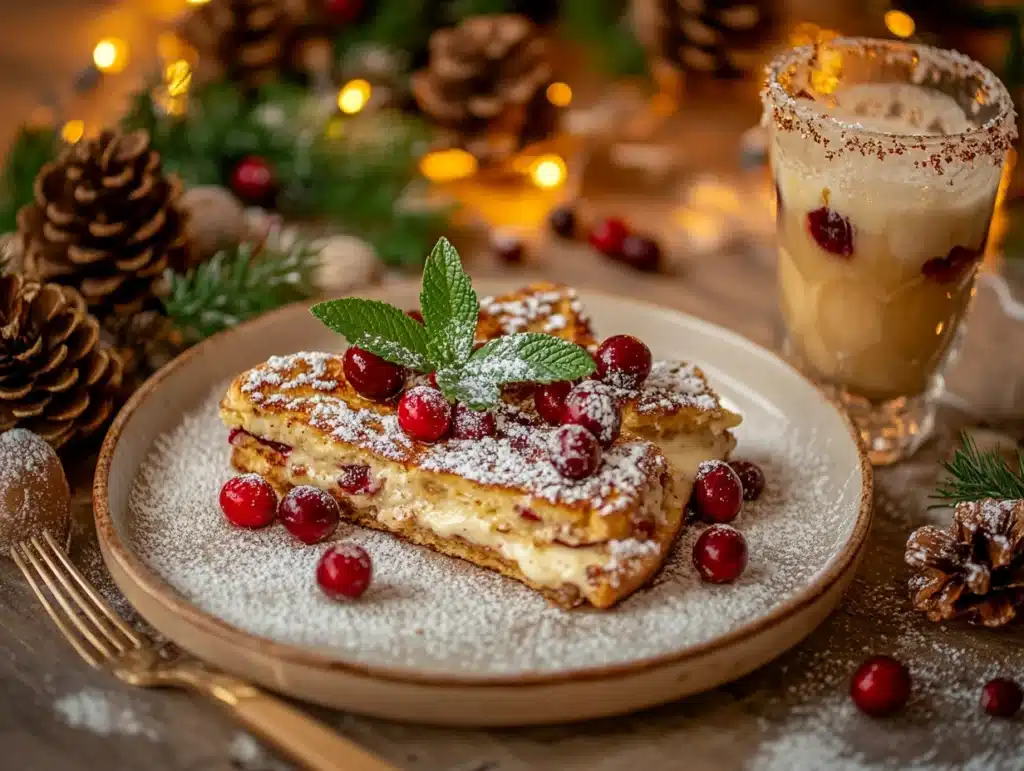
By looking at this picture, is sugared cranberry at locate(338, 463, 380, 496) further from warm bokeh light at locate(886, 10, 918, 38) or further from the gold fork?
warm bokeh light at locate(886, 10, 918, 38)

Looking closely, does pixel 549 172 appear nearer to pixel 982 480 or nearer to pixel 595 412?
pixel 595 412

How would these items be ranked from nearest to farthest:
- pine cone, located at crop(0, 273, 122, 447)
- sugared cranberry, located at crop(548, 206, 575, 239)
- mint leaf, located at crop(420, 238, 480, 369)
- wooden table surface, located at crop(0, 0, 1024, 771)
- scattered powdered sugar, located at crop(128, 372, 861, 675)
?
1. wooden table surface, located at crop(0, 0, 1024, 771)
2. scattered powdered sugar, located at crop(128, 372, 861, 675)
3. mint leaf, located at crop(420, 238, 480, 369)
4. pine cone, located at crop(0, 273, 122, 447)
5. sugared cranberry, located at crop(548, 206, 575, 239)

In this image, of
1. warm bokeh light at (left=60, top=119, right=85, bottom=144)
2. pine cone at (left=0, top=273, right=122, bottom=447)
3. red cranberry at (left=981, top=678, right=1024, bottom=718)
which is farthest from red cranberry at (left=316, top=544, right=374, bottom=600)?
warm bokeh light at (left=60, top=119, right=85, bottom=144)

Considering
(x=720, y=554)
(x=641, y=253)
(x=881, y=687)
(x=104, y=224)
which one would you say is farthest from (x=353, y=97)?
(x=881, y=687)

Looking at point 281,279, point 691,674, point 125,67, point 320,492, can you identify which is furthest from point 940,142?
point 125,67

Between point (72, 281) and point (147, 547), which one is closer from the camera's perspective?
point (147, 547)

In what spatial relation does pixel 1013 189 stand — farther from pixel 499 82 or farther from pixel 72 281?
pixel 72 281

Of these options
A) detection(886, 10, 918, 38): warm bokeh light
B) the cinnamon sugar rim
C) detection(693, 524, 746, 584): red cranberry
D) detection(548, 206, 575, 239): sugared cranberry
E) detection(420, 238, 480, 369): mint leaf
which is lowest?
detection(548, 206, 575, 239): sugared cranberry
